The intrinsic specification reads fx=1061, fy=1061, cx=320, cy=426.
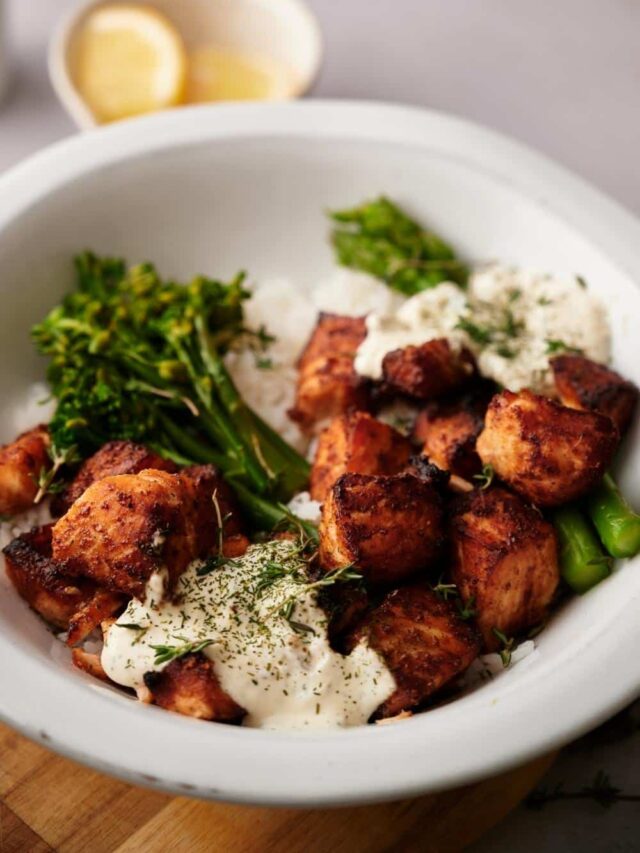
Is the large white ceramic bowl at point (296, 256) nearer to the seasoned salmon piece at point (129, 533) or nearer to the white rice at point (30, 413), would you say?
the white rice at point (30, 413)

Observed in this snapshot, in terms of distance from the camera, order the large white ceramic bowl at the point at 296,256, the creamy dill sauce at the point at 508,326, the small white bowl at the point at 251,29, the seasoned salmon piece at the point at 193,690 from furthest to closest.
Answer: the small white bowl at the point at 251,29
the creamy dill sauce at the point at 508,326
the seasoned salmon piece at the point at 193,690
the large white ceramic bowl at the point at 296,256

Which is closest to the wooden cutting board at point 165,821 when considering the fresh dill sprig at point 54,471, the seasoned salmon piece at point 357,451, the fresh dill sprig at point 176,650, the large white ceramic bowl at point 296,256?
the large white ceramic bowl at point 296,256

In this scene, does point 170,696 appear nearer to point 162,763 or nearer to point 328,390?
point 162,763

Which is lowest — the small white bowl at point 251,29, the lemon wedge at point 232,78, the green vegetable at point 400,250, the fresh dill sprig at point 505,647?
the fresh dill sprig at point 505,647

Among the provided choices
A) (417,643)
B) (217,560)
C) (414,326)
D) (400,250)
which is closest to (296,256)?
(400,250)

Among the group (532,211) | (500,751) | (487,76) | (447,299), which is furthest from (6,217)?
(487,76)

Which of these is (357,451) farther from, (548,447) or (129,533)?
(129,533)
